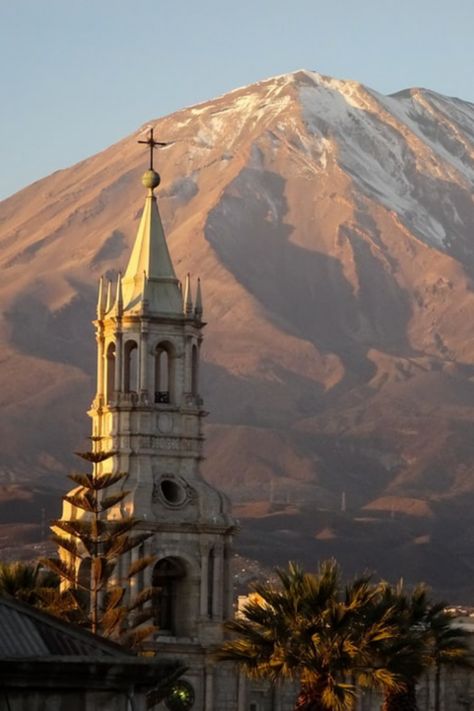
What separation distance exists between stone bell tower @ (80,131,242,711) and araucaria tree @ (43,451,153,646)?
399 cm

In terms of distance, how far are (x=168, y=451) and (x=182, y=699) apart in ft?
29.2

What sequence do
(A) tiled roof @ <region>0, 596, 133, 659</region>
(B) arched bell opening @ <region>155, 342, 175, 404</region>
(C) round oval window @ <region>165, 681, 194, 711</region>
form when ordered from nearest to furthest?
(A) tiled roof @ <region>0, 596, 133, 659</region>
(C) round oval window @ <region>165, 681, 194, 711</region>
(B) arched bell opening @ <region>155, 342, 175, 404</region>

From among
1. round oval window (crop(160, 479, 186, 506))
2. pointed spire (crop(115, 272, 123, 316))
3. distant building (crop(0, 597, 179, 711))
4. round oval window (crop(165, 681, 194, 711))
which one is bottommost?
distant building (crop(0, 597, 179, 711))

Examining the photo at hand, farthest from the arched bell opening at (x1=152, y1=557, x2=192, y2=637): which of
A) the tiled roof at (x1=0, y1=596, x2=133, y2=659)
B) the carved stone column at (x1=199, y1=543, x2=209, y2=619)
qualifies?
the tiled roof at (x1=0, y1=596, x2=133, y2=659)

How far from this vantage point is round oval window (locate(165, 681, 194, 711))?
9138cm

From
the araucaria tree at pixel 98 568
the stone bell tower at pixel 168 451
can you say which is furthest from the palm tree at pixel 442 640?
the stone bell tower at pixel 168 451

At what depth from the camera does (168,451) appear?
95.7 meters

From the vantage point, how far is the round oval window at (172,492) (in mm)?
95375

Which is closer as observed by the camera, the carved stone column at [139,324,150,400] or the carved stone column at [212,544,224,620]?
the carved stone column at [212,544,224,620]

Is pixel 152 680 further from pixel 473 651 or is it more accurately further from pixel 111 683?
pixel 473 651

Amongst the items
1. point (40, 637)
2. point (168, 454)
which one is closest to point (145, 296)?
point (168, 454)

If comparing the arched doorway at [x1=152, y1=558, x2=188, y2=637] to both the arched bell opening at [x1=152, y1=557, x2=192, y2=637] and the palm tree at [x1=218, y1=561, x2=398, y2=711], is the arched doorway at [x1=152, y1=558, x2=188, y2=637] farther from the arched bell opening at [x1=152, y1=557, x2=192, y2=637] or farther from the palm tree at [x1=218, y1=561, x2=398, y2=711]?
the palm tree at [x1=218, y1=561, x2=398, y2=711]

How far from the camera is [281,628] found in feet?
230

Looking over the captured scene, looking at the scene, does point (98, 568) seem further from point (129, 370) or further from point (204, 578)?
point (129, 370)
